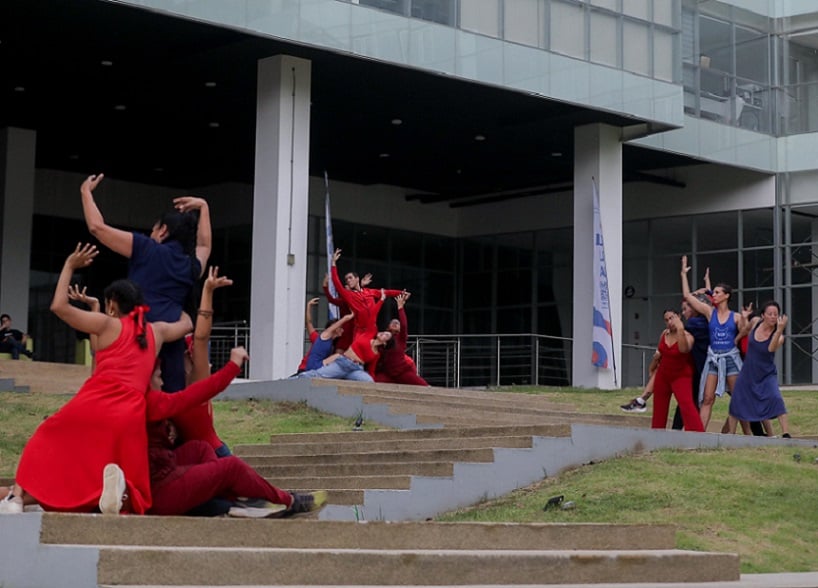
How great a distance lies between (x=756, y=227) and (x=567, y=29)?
884cm

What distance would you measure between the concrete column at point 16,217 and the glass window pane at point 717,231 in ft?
53.0

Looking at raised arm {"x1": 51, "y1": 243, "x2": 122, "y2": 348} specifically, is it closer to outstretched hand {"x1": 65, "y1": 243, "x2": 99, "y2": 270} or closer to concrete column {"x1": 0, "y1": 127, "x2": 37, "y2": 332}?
outstretched hand {"x1": 65, "y1": 243, "x2": 99, "y2": 270}

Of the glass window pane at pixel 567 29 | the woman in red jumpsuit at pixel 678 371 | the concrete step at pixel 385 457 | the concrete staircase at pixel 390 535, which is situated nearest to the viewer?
the concrete staircase at pixel 390 535

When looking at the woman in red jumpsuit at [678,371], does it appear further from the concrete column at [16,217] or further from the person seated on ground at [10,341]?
the concrete column at [16,217]

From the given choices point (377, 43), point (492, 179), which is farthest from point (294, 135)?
point (492, 179)

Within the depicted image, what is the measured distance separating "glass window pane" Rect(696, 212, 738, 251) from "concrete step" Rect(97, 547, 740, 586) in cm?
2663

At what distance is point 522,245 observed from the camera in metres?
39.2

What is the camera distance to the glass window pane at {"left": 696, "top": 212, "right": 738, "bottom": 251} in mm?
34750

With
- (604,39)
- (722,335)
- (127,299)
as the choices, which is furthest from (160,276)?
(604,39)

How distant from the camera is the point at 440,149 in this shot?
33.3 meters

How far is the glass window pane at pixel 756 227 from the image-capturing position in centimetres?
3416

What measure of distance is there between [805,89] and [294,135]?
14503 mm

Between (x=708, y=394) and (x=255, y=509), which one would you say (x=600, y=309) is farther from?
(x=255, y=509)

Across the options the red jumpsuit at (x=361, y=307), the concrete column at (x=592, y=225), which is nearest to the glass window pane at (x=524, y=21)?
the concrete column at (x=592, y=225)
